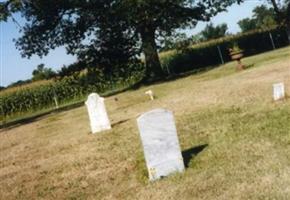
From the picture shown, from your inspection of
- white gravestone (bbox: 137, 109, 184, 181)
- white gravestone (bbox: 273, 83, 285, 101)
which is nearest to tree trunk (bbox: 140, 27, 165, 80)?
white gravestone (bbox: 273, 83, 285, 101)

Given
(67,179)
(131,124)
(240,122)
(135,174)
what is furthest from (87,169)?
(131,124)

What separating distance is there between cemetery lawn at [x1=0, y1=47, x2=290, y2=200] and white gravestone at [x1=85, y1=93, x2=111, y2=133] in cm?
43

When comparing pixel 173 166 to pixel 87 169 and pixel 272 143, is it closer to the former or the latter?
pixel 272 143

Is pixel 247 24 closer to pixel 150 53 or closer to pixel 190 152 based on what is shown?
pixel 150 53

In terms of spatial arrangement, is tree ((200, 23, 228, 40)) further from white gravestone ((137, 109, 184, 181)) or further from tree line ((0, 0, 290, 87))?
white gravestone ((137, 109, 184, 181))

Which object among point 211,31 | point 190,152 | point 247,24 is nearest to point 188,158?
point 190,152

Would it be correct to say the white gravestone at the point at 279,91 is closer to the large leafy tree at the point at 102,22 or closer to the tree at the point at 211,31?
the large leafy tree at the point at 102,22

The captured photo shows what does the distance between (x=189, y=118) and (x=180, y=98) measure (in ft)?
22.2

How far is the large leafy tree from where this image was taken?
119ft

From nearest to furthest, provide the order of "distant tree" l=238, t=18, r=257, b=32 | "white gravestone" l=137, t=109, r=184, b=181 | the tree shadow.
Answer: "white gravestone" l=137, t=109, r=184, b=181 → the tree shadow → "distant tree" l=238, t=18, r=257, b=32

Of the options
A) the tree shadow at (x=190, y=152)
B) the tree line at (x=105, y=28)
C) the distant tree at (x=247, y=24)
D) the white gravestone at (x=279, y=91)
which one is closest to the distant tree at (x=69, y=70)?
the tree line at (x=105, y=28)

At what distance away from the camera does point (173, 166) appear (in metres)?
9.71

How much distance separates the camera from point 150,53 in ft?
134

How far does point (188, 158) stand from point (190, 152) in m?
0.54
